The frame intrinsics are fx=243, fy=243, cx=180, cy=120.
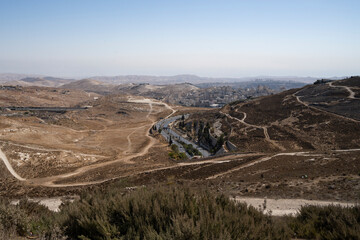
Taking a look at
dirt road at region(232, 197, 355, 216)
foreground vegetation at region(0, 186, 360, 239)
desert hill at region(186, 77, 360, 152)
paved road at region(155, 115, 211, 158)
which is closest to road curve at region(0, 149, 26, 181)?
foreground vegetation at region(0, 186, 360, 239)

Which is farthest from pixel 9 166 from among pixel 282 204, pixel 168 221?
pixel 282 204

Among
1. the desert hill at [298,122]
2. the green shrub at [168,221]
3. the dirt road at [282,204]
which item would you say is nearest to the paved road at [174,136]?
the desert hill at [298,122]

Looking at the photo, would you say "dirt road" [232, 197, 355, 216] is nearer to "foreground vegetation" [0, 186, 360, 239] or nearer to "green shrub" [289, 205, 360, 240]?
"green shrub" [289, 205, 360, 240]

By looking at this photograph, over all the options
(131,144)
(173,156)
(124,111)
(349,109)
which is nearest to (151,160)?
(173,156)

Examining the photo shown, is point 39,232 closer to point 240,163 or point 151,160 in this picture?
point 240,163

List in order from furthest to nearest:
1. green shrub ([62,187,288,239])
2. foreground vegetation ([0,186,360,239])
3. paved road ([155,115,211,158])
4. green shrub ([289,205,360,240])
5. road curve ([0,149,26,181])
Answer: paved road ([155,115,211,158]) → road curve ([0,149,26,181]) → green shrub ([289,205,360,240]) → foreground vegetation ([0,186,360,239]) → green shrub ([62,187,288,239])

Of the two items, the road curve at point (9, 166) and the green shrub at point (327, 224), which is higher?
the green shrub at point (327, 224)

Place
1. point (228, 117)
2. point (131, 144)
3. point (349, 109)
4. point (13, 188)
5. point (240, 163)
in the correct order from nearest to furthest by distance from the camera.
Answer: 1. point (13, 188)
2. point (240, 163)
3. point (349, 109)
4. point (131, 144)
5. point (228, 117)

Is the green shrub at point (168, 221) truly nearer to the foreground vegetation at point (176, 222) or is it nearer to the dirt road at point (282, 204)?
the foreground vegetation at point (176, 222)
